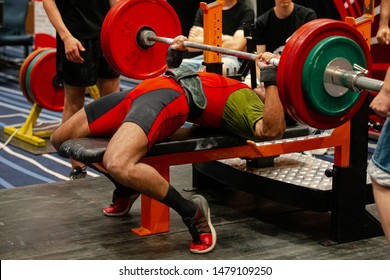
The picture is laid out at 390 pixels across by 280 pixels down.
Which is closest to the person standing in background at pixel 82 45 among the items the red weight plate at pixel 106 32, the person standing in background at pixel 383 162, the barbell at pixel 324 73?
the red weight plate at pixel 106 32

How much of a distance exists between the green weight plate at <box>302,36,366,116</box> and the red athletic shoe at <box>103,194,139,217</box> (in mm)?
1256

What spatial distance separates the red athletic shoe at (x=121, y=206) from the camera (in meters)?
3.54

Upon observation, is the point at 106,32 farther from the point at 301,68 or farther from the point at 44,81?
the point at 44,81

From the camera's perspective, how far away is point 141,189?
2965 millimetres

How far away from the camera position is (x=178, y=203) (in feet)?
9.97

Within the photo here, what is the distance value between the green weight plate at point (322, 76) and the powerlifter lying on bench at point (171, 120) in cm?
35

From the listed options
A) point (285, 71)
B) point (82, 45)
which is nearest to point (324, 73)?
point (285, 71)

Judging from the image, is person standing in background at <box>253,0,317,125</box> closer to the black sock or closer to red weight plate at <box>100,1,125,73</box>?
red weight plate at <box>100,1,125,73</box>

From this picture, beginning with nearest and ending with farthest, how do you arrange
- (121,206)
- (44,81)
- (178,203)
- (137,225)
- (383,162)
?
(383,162), (178,203), (137,225), (121,206), (44,81)

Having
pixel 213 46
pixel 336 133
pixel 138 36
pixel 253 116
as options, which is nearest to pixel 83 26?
pixel 138 36

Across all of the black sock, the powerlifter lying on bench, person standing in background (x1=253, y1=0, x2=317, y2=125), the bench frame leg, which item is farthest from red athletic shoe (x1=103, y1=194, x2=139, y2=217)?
person standing in background (x1=253, y1=0, x2=317, y2=125)

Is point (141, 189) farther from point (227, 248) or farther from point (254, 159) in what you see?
point (254, 159)

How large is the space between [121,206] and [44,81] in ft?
7.17
